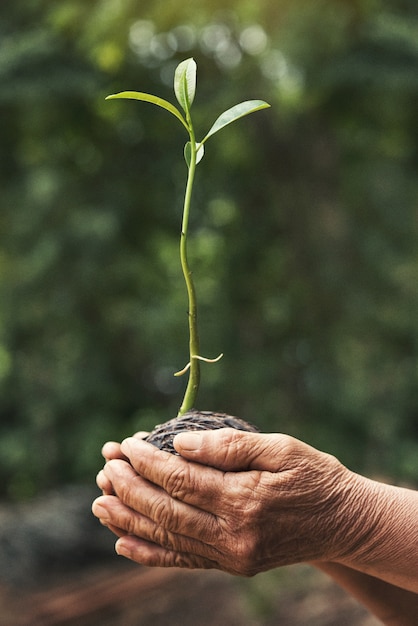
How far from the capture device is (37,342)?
437 cm

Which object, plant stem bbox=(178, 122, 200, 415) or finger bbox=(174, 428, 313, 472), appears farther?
plant stem bbox=(178, 122, 200, 415)

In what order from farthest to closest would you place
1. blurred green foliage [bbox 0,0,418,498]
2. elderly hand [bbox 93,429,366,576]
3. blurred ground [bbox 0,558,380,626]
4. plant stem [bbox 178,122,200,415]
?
1. blurred green foliage [bbox 0,0,418,498]
2. blurred ground [bbox 0,558,380,626]
3. plant stem [bbox 178,122,200,415]
4. elderly hand [bbox 93,429,366,576]

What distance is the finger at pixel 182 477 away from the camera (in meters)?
0.97

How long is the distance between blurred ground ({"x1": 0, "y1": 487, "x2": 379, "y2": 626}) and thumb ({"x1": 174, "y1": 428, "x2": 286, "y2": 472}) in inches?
122

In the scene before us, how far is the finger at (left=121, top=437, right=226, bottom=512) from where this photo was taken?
0.97m

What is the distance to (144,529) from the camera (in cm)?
103

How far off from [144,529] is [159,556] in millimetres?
46

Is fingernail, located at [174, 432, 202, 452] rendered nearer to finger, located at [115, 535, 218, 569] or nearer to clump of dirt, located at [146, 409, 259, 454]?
clump of dirt, located at [146, 409, 259, 454]

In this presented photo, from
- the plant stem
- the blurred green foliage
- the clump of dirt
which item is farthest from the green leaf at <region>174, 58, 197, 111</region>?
the blurred green foliage

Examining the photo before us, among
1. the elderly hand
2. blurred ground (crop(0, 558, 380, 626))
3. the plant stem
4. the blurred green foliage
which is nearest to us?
the elderly hand

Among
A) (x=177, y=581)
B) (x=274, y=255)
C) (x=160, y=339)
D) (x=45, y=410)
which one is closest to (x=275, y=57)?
(x=274, y=255)

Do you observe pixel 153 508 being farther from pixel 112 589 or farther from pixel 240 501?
pixel 112 589

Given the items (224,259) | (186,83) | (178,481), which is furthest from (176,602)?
(186,83)

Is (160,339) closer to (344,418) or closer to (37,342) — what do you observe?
(37,342)
